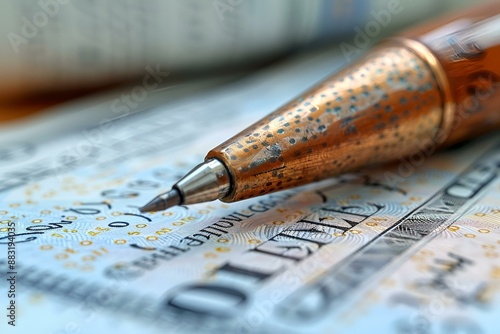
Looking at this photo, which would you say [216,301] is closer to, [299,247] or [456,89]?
[299,247]

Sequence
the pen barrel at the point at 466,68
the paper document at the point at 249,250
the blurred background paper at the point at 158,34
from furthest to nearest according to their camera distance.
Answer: the blurred background paper at the point at 158,34
the pen barrel at the point at 466,68
the paper document at the point at 249,250

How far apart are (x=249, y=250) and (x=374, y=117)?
0.42ft

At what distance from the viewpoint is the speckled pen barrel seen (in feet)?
1.27

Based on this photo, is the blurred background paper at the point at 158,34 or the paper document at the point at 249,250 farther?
the blurred background paper at the point at 158,34

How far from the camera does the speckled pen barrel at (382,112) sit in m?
0.39

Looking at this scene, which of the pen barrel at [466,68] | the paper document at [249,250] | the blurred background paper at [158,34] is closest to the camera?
the paper document at [249,250]

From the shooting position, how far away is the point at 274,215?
0.42m

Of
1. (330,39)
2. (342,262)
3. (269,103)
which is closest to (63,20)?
(269,103)

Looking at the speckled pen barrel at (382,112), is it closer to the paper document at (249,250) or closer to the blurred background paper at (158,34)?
the paper document at (249,250)

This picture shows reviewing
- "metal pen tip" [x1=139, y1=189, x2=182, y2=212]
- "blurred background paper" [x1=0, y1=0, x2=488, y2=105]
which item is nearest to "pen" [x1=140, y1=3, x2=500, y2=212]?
"metal pen tip" [x1=139, y1=189, x2=182, y2=212]

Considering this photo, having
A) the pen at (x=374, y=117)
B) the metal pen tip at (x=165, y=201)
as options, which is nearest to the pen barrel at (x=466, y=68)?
the pen at (x=374, y=117)

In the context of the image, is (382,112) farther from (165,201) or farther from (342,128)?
(165,201)

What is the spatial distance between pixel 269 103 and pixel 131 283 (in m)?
0.40

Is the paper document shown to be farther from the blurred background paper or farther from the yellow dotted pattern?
the blurred background paper
